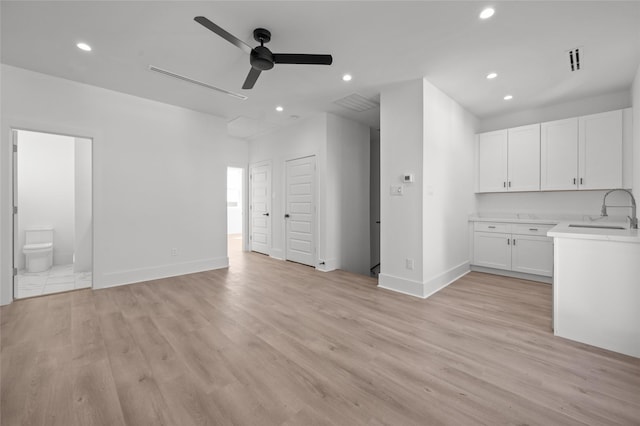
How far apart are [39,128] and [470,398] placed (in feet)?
17.6

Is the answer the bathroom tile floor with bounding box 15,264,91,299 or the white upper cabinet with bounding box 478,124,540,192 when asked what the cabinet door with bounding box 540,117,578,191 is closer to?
the white upper cabinet with bounding box 478,124,540,192

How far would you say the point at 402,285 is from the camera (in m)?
3.58

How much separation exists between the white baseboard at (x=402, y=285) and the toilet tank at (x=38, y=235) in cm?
610

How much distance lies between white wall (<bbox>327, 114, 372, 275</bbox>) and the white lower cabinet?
212 centimetres

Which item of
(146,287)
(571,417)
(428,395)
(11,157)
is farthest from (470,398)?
(11,157)

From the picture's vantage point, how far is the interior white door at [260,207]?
243 inches

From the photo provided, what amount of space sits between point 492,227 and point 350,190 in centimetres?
262

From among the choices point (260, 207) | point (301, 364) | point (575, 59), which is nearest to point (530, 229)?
point (575, 59)

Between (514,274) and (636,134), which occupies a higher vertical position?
(636,134)

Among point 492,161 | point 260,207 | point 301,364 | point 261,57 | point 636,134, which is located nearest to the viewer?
point 301,364

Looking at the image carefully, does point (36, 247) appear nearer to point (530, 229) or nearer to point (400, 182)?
point (400, 182)

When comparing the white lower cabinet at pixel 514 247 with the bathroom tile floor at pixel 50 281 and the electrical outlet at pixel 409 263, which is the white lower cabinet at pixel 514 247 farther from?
the bathroom tile floor at pixel 50 281

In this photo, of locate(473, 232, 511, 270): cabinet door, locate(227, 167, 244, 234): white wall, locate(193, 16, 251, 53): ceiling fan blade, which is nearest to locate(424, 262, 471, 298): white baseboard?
locate(473, 232, 511, 270): cabinet door

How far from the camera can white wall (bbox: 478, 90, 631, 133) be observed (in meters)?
3.82
